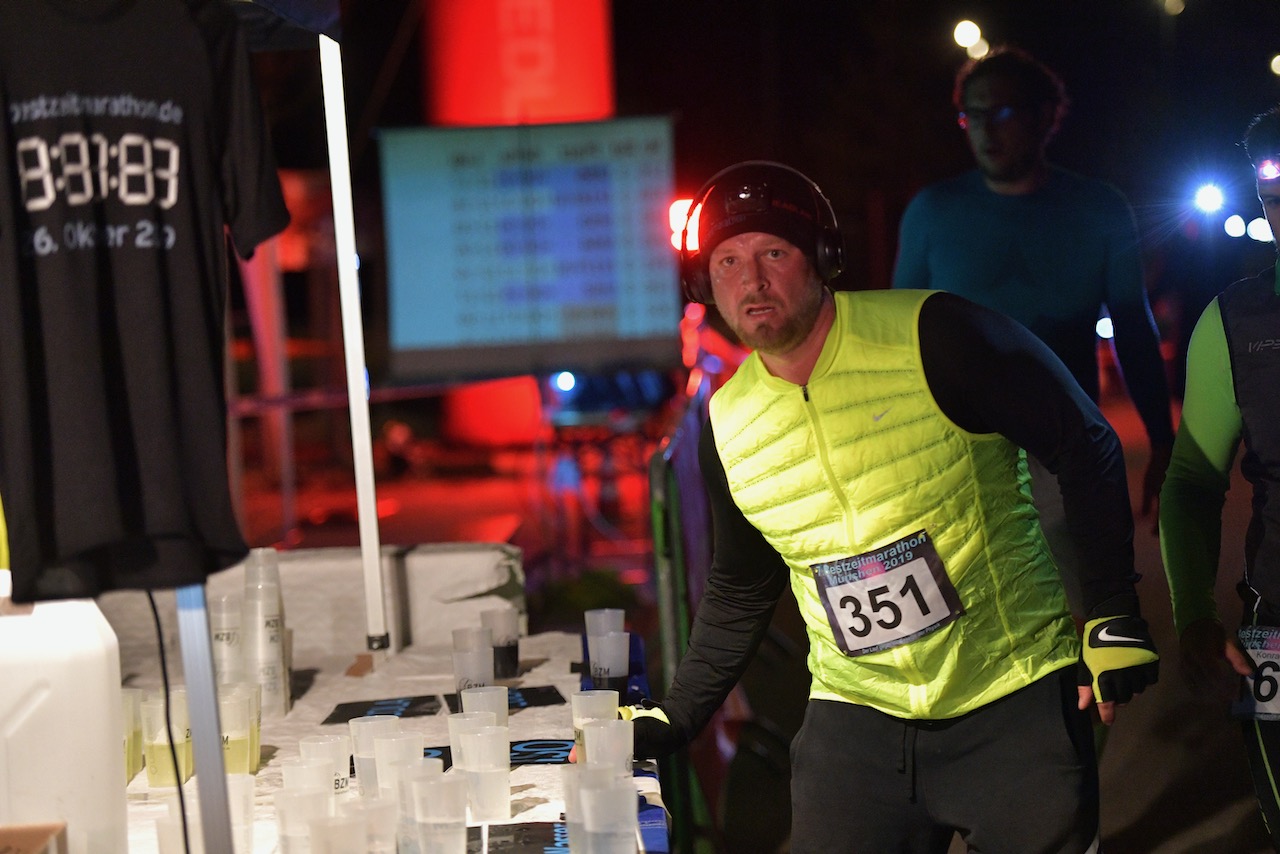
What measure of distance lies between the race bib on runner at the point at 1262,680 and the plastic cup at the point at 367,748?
169cm

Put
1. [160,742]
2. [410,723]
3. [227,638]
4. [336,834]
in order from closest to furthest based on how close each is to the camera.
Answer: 1. [336,834]
2. [160,742]
3. [410,723]
4. [227,638]

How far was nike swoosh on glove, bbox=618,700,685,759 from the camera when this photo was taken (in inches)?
102

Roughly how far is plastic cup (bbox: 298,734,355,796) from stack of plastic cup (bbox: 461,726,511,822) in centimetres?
23

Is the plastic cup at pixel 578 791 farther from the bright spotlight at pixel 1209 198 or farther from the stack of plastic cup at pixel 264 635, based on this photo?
the bright spotlight at pixel 1209 198

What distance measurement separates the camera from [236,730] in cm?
283

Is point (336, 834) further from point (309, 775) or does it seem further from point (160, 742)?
point (160, 742)

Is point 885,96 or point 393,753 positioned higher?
point 885,96

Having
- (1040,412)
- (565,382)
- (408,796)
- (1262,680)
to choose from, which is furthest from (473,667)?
(565,382)

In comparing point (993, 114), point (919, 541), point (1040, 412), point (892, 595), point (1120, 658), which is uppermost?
point (993, 114)

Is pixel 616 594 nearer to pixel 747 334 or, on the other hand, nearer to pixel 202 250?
pixel 747 334

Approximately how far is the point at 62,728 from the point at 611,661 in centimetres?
131

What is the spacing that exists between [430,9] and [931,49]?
5.44 metres

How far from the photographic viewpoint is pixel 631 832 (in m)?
1.99

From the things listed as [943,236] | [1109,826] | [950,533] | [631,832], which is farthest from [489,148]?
[631,832]
